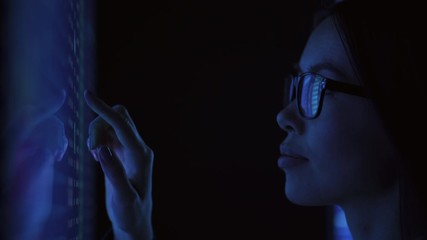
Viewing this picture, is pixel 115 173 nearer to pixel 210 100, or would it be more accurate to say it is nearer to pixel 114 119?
pixel 114 119

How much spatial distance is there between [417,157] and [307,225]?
88 centimetres

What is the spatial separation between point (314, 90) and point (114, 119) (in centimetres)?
43

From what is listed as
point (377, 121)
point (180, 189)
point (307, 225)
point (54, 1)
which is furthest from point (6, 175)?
point (307, 225)

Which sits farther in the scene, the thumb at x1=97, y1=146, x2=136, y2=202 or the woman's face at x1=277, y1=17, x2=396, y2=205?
the woman's face at x1=277, y1=17, x2=396, y2=205

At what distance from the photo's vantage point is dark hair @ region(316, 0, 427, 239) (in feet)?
2.47

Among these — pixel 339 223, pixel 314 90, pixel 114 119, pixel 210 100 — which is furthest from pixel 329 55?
pixel 339 223

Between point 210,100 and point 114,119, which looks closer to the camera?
point 114,119

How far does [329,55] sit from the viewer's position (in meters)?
0.84

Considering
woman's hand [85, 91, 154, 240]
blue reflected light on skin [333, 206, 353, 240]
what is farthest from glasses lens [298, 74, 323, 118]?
blue reflected light on skin [333, 206, 353, 240]

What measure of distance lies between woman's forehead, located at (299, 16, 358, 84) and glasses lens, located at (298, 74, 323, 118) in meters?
0.02

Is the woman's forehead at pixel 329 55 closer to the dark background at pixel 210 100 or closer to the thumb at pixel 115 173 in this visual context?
the dark background at pixel 210 100

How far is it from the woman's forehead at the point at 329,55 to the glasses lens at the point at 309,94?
20mm

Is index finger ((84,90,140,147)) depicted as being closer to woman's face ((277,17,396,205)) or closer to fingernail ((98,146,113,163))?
fingernail ((98,146,113,163))

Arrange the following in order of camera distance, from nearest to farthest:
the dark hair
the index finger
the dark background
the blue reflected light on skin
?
the index finger < the dark hair < the dark background < the blue reflected light on skin
